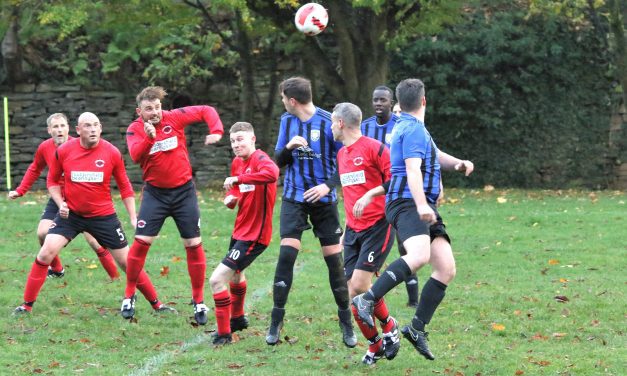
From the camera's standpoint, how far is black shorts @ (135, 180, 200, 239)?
928 cm

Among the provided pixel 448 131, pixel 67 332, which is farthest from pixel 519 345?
pixel 448 131

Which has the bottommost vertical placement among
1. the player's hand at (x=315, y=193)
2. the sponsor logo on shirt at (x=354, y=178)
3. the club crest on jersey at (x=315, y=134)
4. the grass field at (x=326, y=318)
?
the grass field at (x=326, y=318)

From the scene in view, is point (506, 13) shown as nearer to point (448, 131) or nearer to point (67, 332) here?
point (448, 131)

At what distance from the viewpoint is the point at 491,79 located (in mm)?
25906

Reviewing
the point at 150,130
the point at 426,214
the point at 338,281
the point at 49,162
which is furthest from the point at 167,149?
the point at 426,214

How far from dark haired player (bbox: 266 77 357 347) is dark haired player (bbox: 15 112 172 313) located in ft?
6.20

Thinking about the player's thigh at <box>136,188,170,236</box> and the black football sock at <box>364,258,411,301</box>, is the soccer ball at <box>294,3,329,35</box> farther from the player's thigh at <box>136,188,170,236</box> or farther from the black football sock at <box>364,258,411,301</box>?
the black football sock at <box>364,258,411,301</box>

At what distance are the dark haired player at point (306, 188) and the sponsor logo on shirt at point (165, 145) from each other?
1318 millimetres

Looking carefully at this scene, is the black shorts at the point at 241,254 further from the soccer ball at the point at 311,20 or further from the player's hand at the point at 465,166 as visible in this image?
the soccer ball at the point at 311,20

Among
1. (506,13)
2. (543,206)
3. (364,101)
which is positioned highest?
(506,13)

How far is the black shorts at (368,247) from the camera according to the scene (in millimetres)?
7887

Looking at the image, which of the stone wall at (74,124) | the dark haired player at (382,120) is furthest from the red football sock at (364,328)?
the stone wall at (74,124)

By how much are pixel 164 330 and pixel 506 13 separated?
19.0 meters

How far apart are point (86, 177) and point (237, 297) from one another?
194 centimetres
